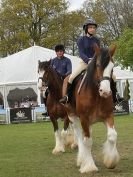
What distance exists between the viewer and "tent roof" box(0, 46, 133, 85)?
117ft

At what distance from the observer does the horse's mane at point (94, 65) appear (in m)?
8.73

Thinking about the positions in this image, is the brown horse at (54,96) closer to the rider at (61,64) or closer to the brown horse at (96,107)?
the rider at (61,64)

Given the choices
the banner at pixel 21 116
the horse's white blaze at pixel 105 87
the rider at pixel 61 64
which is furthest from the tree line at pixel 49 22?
the horse's white blaze at pixel 105 87

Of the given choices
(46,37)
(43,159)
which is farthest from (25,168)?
(46,37)

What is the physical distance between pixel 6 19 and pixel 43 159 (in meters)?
50.5

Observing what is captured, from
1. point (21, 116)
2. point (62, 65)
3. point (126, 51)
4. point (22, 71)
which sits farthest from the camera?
point (126, 51)

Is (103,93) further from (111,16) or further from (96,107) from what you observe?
(111,16)

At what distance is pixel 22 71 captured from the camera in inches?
1416

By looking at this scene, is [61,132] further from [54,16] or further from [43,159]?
[54,16]

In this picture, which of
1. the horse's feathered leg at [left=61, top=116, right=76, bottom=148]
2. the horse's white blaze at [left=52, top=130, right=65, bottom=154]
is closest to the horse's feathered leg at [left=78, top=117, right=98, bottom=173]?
the horse's white blaze at [left=52, top=130, right=65, bottom=154]

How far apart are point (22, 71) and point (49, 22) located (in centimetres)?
2607

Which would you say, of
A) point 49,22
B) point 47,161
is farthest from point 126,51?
point 47,161

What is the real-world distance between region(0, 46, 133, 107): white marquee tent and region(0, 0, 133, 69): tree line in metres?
20.8

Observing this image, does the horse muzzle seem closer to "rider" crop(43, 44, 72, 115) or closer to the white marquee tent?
"rider" crop(43, 44, 72, 115)
